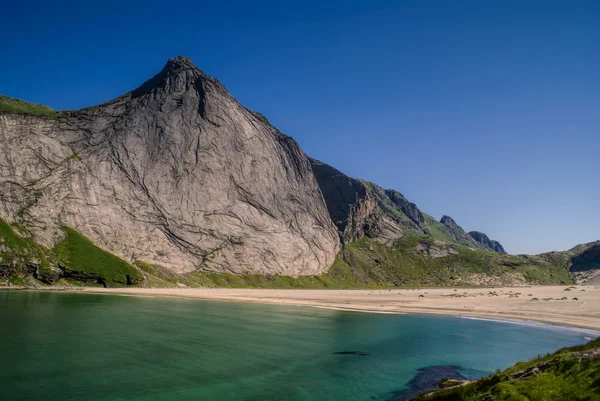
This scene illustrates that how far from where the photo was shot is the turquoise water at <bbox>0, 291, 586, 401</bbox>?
22.5 meters

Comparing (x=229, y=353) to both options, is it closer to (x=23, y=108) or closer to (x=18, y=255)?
(x=18, y=255)

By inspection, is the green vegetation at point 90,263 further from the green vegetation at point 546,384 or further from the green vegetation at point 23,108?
the green vegetation at point 546,384

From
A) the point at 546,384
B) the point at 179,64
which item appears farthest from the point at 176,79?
the point at 546,384

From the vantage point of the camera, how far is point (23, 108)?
477 feet

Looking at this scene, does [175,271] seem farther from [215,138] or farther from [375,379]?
[375,379]

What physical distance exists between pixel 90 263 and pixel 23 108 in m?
82.0

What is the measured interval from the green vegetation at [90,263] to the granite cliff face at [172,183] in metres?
4.05

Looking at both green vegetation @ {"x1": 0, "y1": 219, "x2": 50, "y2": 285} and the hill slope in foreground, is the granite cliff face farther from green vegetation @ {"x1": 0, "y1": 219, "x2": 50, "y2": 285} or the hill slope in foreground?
green vegetation @ {"x1": 0, "y1": 219, "x2": 50, "y2": 285}

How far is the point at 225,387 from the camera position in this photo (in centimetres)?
2311

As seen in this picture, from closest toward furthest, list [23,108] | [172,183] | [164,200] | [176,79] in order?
[164,200] < [23,108] < [172,183] < [176,79]

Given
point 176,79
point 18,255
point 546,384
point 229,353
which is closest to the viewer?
point 546,384

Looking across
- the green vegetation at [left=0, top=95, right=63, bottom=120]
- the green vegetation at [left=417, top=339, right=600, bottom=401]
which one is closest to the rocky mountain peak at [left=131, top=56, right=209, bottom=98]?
the green vegetation at [left=0, top=95, right=63, bottom=120]

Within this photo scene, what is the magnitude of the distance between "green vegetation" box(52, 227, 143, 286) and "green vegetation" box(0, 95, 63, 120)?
51.0 meters

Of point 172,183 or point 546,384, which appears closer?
point 546,384
